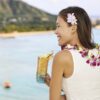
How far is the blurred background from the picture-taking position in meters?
3.30

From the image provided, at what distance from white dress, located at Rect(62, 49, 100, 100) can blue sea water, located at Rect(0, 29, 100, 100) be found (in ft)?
6.98

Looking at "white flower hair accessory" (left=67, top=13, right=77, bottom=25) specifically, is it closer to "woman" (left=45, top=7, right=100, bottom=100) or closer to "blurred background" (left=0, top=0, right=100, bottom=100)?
"woman" (left=45, top=7, right=100, bottom=100)

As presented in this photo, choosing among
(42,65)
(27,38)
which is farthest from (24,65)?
(42,65)

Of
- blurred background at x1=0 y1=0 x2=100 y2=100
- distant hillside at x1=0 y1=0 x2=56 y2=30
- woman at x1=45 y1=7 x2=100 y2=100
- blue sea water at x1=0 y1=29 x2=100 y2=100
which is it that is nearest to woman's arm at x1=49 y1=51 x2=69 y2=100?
woman at x1=45 y1=7 x2=100 y2=100

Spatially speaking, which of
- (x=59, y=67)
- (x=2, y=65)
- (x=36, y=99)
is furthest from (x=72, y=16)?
(x=2, y=65)

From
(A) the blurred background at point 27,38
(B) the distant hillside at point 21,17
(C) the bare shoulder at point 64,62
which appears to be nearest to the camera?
(C) the bare shoulder at point 64,62

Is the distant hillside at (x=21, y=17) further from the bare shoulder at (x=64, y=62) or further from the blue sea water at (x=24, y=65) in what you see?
the bare shoulder at (x=64, y=62)

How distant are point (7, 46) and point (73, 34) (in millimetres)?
2519

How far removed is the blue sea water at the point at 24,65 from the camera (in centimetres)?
338

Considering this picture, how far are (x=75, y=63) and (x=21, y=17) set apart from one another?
8.61 feet

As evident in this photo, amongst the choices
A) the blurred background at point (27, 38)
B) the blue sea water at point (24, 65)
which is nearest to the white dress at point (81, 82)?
the blurred background at point (27, 38)

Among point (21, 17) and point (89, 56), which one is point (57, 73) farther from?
point (21, 17)

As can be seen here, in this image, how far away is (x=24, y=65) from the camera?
3488 millimetres

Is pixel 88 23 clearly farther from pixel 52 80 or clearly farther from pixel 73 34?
pixel 52 80
